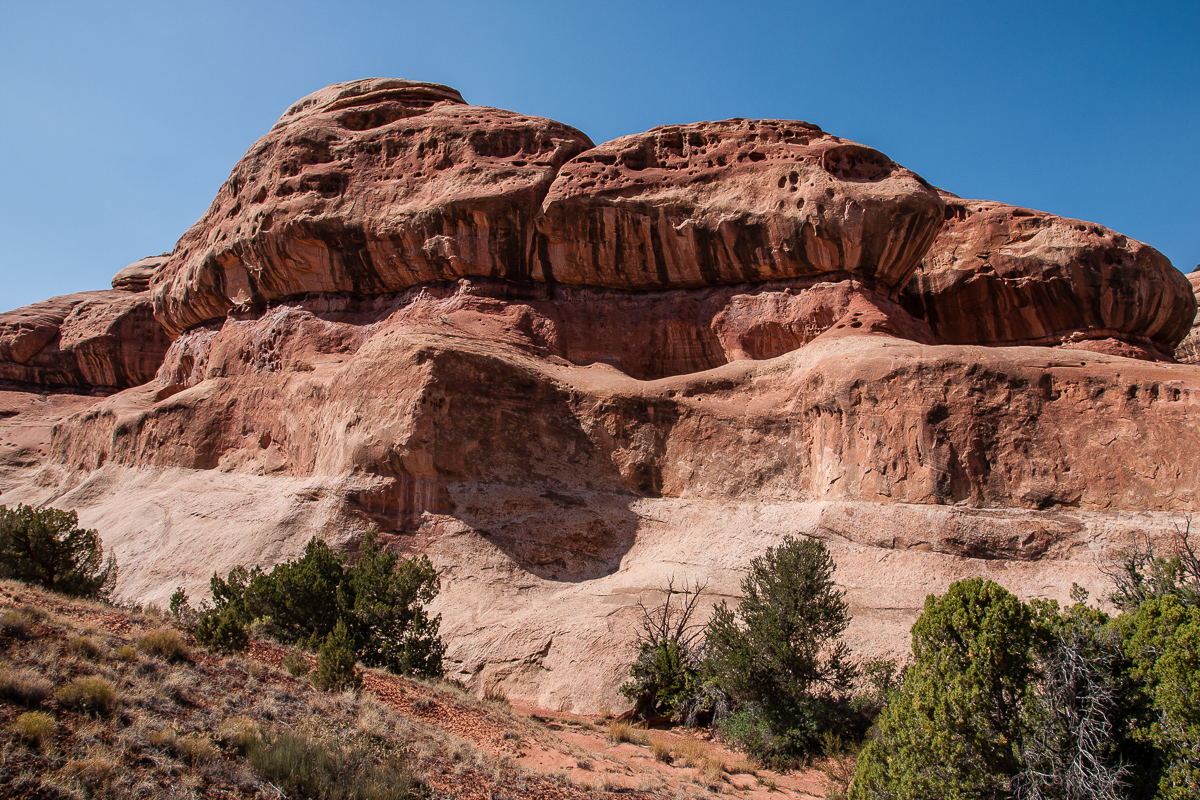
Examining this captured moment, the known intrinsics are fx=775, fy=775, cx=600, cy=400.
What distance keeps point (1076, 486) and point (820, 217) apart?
37.9 ft

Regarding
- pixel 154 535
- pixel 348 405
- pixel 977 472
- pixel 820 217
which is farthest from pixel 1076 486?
pixel 154 535

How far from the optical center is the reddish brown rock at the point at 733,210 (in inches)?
1017

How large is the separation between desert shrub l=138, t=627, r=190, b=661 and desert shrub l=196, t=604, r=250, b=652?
1.06 meters

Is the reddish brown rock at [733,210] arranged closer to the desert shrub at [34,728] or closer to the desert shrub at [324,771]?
the desert shrub at [324,771]

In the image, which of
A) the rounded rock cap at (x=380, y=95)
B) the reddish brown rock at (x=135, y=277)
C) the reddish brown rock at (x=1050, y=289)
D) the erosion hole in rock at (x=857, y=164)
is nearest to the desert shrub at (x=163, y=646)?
the erosion hole in rock at (x=857, y=164)

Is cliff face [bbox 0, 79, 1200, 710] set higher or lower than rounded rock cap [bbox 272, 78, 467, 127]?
lower

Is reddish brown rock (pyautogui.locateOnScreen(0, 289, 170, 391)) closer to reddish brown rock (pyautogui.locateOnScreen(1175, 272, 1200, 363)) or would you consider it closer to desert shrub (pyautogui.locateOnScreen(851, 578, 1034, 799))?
desert shrub (pyautogui.locateOnScreen(851, 578, 1034, 799))

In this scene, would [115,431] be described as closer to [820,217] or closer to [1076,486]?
[820,217]

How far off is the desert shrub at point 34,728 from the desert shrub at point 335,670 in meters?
5.08

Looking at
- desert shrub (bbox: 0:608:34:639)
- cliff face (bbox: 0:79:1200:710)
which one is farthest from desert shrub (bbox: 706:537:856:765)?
desert shrub (bbox: 0:608:34:639)

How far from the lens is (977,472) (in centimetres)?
1933

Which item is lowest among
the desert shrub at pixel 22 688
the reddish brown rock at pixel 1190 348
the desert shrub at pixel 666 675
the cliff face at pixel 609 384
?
the desert shrub at pixel 666 675

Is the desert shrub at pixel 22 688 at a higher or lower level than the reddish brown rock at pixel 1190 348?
lower

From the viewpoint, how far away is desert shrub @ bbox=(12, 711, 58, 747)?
275 inches
